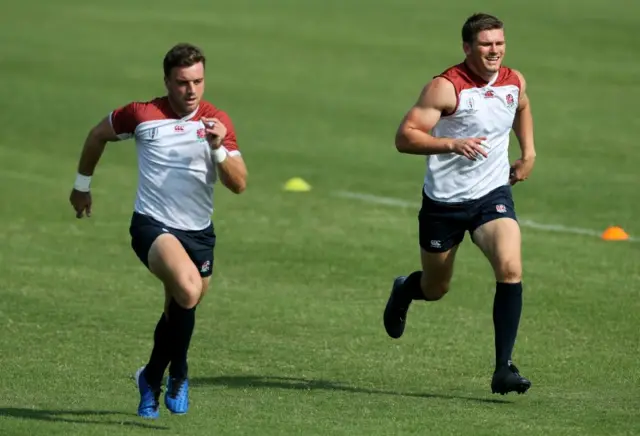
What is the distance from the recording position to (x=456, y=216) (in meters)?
11.0

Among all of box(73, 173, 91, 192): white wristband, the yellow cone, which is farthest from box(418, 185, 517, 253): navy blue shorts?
the yellow cone

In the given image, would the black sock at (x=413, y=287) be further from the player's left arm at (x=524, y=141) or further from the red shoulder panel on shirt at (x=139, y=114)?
the red shoulder panel on shirt at (x=139, y=114)

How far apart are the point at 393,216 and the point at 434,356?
6.45 metres

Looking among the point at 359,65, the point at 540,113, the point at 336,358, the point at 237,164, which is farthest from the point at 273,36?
the point at 237,164

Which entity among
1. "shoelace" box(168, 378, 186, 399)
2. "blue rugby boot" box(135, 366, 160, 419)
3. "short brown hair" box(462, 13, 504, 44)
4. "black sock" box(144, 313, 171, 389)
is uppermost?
"short brown hair" box(462, 13, 504, 44)

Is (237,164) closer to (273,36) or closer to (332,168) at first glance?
(332,168)

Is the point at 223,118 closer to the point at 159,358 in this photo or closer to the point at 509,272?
the point at 159,358

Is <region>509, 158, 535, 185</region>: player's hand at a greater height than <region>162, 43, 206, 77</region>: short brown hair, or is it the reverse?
<region>162, 43, 206, 77</region>: short brown hair

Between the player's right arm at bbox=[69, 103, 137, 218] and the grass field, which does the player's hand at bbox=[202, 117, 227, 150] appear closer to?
the player's right arm at bbox=[69, 103, 137, 218]

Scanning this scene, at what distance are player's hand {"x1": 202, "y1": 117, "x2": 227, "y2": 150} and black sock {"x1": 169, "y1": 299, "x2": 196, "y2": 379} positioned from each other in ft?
3.51

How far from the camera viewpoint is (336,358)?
39.7ft

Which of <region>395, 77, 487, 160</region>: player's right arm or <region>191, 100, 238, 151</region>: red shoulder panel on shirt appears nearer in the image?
<region>191, 100, 238, 151</region>: red shoulder panel on shirt

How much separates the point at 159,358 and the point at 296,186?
10625 millimetres

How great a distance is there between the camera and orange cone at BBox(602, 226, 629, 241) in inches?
668
